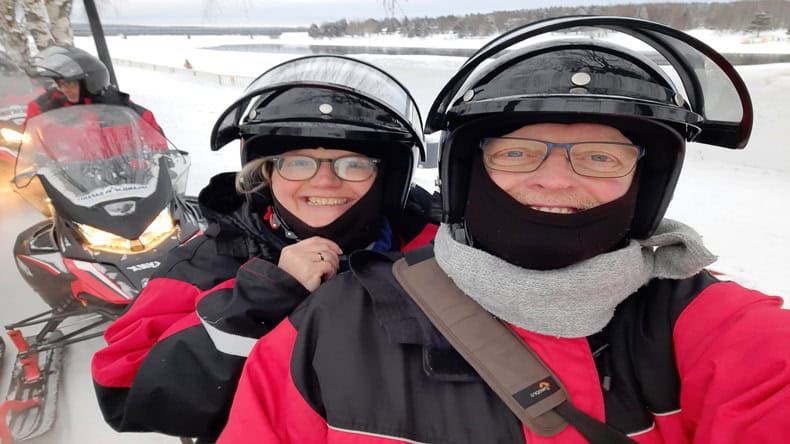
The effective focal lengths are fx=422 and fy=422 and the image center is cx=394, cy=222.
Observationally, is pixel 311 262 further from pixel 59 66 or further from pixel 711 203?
pixel 711 203

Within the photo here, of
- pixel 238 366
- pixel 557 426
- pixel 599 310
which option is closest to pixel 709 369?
pixel 599 310

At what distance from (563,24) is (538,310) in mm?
813

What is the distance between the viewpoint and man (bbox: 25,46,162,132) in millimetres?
4602

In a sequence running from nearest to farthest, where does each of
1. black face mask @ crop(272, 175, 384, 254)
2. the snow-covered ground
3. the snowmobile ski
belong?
1. black face mask @ crop(272, 175, 384, 254)
2. the snowmobile ski
3. the snow-covered ground

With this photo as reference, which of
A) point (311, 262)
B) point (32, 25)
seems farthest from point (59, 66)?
point (32, 25)

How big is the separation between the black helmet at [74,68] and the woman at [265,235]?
149 inches

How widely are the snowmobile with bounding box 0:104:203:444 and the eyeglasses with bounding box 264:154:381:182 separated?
1.49 m

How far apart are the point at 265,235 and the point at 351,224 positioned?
14.7 inches

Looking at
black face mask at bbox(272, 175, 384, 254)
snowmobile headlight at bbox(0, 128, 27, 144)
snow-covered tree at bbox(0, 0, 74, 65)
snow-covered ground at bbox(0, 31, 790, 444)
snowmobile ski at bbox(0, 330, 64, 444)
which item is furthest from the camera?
snow-covered tree at bbox(0, 0, 74, 65)

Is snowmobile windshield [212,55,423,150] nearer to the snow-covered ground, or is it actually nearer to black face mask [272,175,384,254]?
black face mask [272,175,384,254]

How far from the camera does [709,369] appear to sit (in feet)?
3.25

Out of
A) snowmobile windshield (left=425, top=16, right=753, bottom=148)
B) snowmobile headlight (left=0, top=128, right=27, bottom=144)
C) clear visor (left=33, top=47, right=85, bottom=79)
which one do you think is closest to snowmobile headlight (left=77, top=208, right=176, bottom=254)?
snowmobile headlight (left=0, top=128, right=27, bottom=144)

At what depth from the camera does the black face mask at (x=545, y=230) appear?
44.9 inches

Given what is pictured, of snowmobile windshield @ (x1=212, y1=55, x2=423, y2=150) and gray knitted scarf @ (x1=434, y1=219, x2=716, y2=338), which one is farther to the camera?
snowmobile windshield @ (x1=212, y1=55, x2=423, y2=150)
